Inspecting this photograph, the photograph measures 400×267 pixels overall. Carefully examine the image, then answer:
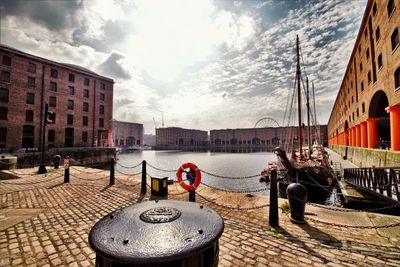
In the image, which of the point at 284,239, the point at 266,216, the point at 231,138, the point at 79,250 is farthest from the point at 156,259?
the point at 231,138

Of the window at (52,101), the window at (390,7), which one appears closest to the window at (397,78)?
the window at (390,7)

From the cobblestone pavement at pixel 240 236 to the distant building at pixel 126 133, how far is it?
105 metres

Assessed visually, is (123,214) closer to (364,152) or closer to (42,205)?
→ (42,205)

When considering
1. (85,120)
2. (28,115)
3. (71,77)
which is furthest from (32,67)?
(85,120)

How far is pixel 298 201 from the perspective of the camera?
448 centimetres

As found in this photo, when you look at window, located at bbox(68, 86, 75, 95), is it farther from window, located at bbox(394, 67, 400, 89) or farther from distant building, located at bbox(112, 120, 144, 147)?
distant building, located at bbox(112, 120, 144, 147)

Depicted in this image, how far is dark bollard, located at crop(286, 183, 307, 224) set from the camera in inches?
174

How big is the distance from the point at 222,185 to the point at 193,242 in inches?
783

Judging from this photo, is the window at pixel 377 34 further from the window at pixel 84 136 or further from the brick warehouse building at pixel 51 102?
the window at pixel 84 136

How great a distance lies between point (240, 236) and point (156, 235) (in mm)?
2668

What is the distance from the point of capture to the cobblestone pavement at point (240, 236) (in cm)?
313

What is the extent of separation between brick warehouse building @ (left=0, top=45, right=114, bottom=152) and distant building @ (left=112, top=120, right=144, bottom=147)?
217ft

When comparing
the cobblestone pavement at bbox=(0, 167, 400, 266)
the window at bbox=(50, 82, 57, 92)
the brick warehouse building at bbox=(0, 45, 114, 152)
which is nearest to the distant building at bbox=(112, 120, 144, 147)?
the brick warehouse building at bbox=(0, 45, 114, 152)

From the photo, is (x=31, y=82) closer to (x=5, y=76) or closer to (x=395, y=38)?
(x=5, y=76)
